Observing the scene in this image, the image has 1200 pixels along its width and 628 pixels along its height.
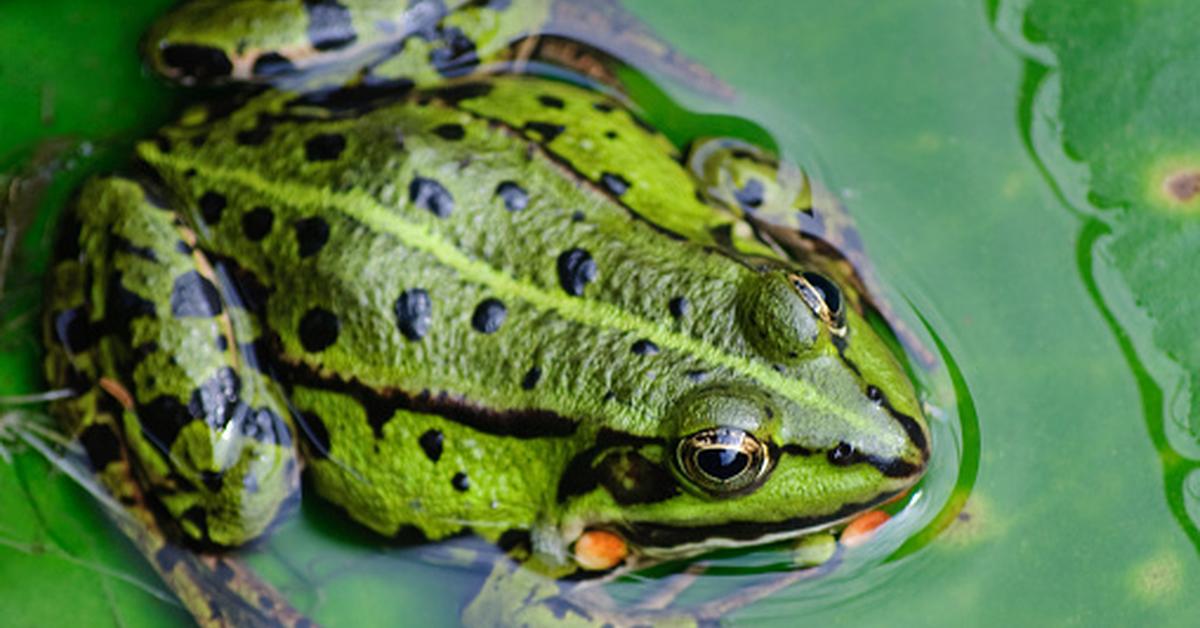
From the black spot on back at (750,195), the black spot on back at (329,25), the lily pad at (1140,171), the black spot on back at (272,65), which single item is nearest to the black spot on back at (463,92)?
the black spot on back at (329,25)

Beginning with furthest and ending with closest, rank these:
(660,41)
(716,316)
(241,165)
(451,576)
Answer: (660,41)
(451,576)
(241,165)
(716,316)

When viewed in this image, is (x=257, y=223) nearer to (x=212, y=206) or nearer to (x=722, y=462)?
(x=212, y=206)

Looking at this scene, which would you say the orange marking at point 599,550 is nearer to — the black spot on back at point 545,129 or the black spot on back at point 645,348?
the black spot on back at point 645,348

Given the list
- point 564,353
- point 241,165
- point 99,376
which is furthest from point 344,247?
point 99,376

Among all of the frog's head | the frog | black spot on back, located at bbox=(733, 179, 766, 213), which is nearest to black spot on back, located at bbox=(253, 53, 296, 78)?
the frog

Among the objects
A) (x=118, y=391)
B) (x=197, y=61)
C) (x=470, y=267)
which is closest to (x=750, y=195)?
(x=470, y=267)

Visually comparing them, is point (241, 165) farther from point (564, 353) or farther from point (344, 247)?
point (564, 353)
